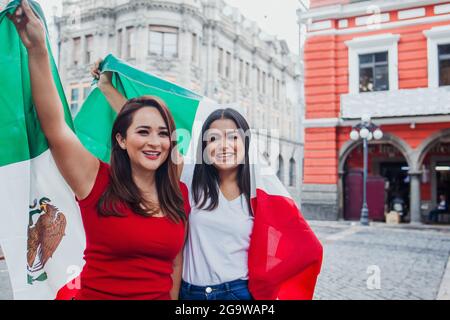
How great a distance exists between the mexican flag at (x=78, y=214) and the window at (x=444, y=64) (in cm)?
1067

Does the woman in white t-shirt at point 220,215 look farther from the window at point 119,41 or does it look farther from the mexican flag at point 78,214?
the window at point 119,41

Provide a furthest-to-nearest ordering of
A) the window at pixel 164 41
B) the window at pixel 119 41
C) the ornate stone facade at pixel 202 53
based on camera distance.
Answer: the window at pixel 164 41, the window at pixel 119 41, the ornate stone facade at pixel 202 53

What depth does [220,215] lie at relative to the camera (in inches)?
59.8

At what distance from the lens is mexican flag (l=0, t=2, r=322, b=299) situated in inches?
56.6

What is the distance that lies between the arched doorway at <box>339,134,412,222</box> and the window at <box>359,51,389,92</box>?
4.45 ft

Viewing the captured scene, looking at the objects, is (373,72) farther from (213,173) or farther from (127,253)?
(127,253)

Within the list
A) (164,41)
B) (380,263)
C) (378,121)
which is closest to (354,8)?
(378,121)

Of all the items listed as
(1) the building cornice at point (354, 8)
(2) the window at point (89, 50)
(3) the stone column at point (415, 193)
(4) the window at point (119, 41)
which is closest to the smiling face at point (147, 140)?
(2) the window at point (89, 50)

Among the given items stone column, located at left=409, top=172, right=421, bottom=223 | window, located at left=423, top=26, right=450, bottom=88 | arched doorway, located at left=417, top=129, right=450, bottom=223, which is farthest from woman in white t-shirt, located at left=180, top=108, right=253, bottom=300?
arched doorway, located at left=417, top=129, right=450, bottom=223

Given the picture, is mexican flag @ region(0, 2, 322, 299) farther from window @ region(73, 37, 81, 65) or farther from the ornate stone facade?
window @ region(73, 37, 81, 65)

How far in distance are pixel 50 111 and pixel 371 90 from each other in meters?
11.1

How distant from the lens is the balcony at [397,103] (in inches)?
401

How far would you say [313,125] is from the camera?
11.6 m

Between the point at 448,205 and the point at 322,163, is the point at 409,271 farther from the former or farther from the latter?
the point at 448,205
